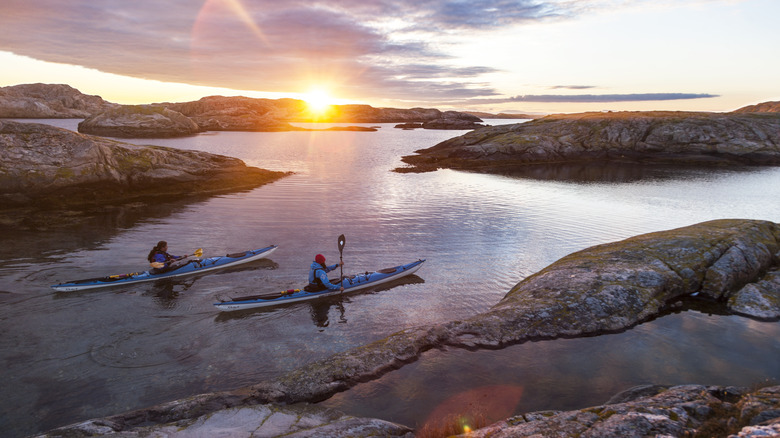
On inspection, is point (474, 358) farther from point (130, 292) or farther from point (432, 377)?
point (130, 292)

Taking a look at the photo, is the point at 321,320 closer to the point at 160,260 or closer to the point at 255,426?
the point at 255,426

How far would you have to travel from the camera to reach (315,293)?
56.6 feet

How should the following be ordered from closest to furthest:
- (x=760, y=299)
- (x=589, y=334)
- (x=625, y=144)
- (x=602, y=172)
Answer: (x=589, y=334) → (x=760, y=299) → (x=602, y=172) → (x=625, y=144)

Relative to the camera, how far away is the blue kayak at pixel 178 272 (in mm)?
17156

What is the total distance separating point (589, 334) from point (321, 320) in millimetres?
9654

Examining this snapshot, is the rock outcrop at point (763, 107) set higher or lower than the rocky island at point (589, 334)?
higher

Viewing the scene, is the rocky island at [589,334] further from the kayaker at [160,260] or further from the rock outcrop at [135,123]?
the rock outcrop at [135,123]

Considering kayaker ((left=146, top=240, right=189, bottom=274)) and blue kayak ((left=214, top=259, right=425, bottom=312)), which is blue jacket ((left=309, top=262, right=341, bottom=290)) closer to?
blue kayak ((left=214, top=259, right=425, bottom=312))

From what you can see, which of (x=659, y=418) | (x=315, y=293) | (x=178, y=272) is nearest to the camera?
(x=659, y=418)

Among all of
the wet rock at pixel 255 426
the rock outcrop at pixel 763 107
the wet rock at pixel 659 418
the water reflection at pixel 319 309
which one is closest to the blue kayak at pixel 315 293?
the water reflection at pixel 319 309

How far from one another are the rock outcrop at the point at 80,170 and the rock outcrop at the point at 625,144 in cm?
3556

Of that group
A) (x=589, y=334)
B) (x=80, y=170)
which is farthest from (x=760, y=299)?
(x=80, y=170)

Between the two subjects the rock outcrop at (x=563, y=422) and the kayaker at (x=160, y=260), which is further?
the kayaker at (x=160, y=260)

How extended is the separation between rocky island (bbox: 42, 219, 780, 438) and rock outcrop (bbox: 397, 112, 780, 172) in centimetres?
4566
